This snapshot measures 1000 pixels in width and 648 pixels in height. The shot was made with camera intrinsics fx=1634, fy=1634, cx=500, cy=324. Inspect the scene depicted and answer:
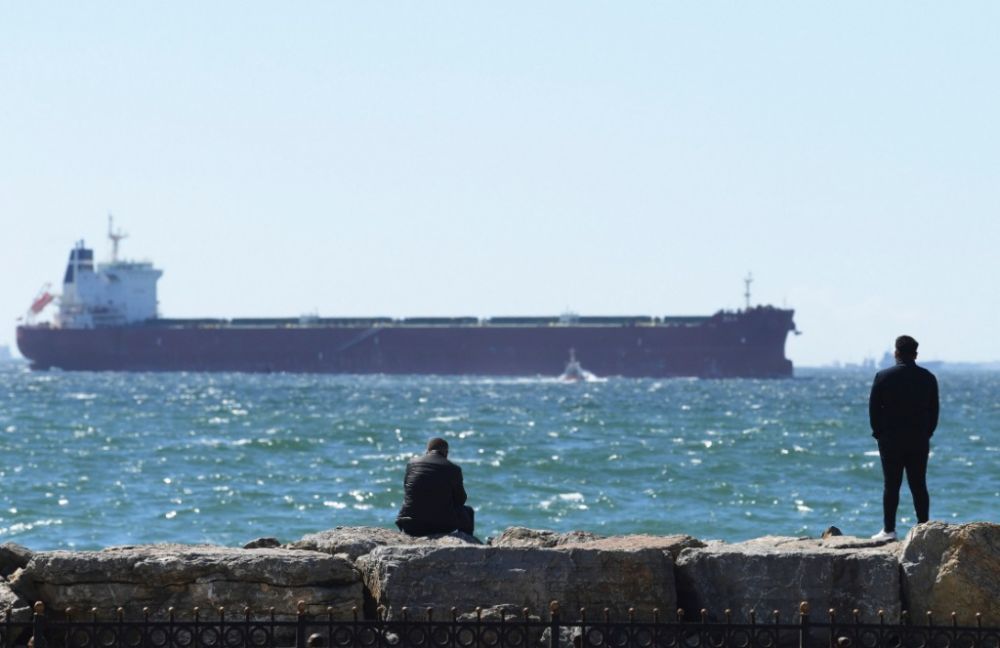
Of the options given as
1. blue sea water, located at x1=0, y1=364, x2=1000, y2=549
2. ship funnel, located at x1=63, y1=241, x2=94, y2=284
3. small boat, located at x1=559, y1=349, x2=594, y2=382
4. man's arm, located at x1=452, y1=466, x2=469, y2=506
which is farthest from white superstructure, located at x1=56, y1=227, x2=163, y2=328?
man's arm, located at x1=452, y1=466, x2=469, y2=506

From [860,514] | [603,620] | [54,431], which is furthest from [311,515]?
[54,431]

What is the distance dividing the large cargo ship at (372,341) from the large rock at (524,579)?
83.6 meters

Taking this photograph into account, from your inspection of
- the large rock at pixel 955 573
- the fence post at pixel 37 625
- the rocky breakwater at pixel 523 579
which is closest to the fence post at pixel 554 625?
the rocky breakwater at pixel 523 579

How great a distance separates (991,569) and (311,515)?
1423 cm

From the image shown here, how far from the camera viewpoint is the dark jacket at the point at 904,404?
7.64 meters

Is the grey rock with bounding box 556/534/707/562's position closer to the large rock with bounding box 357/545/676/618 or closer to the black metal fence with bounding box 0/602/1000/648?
the large rock with bounding box 357/545/676/618

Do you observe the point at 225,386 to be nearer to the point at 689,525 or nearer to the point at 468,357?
the point at 468,357

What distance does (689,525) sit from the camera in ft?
63.6

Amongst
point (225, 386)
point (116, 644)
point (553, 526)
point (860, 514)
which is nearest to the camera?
point (116, 644)

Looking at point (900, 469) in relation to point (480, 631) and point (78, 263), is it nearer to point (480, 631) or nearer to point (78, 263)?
point (480, 631)

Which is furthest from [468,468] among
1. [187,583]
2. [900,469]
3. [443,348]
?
[443,348]

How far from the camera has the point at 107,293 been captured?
339 ft

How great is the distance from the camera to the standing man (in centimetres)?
765

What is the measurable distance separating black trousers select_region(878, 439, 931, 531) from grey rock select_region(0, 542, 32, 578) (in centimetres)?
390
